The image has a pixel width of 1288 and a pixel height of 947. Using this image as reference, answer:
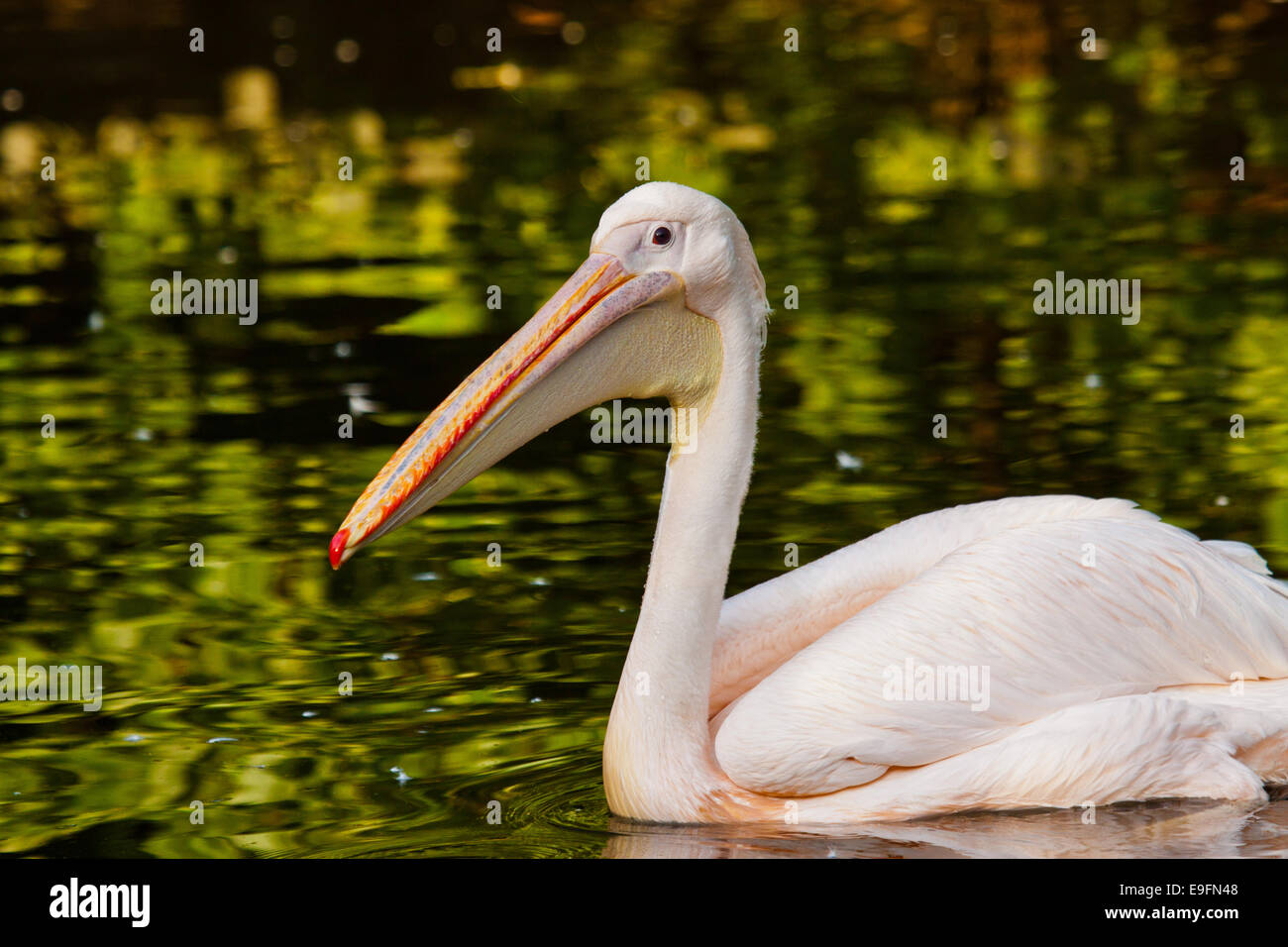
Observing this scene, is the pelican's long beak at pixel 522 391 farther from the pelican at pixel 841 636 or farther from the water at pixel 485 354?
the water at pixel 485 354

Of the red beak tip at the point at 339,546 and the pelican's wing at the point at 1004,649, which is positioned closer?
the red beak tip at the point at 339,546

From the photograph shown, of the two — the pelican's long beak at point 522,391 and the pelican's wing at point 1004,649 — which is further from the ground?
the pelican's long beak at point 522,391

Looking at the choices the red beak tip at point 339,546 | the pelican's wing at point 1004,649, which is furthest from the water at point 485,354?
the red beak tip at point 339,546

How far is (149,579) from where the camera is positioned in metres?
7.00

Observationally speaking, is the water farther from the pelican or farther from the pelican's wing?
the pelican's wing

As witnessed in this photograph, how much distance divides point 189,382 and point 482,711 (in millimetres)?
4271

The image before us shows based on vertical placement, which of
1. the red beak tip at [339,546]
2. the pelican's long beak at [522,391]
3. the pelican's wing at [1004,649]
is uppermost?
the pelican's long beak at [522,391]

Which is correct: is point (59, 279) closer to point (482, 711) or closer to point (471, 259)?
point (471, 259)

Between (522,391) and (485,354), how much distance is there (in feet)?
16.5

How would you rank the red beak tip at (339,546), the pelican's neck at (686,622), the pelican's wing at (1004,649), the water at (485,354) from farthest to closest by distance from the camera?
the water at (485,354) → the pelican's neck at (686,622) → the pelican's wing at (1004,649) → the red beak tip at (339,546)

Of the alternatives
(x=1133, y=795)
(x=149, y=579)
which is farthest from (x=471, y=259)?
(x=1133, y=795)

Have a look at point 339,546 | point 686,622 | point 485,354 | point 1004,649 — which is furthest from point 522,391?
point 485,354

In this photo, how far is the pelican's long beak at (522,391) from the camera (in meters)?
4.72

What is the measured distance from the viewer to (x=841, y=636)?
4.82m
